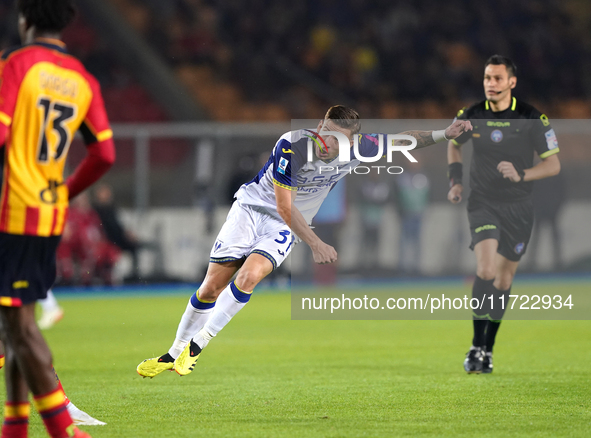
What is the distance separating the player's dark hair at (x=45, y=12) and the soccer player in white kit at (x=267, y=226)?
8.42ft

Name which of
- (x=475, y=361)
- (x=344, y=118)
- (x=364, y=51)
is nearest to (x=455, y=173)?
(x=475, y=361)

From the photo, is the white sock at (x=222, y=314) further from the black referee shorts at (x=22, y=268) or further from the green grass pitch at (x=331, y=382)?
the black referee shorts at (x=22, y=268)

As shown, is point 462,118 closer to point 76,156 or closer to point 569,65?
point 76,156

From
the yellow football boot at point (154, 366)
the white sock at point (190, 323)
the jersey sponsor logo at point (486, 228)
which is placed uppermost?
the jersey sponsor logo at point (486, 228)

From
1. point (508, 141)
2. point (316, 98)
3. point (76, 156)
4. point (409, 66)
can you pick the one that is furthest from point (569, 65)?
point (508, 141)

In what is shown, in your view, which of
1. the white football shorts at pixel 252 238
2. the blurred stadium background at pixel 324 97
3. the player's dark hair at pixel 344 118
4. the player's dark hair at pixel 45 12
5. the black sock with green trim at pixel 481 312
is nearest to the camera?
the player's dark hair at pixel 45 12

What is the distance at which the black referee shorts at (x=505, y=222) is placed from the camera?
742 centimetres

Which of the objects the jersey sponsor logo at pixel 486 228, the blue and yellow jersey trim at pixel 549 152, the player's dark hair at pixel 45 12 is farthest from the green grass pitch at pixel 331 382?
the player's dark hair at pixel 45 12

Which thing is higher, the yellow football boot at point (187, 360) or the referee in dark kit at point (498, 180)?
the referee in dark kit at point (498, 180)

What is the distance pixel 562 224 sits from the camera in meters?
16.9

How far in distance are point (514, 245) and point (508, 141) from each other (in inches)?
34.4

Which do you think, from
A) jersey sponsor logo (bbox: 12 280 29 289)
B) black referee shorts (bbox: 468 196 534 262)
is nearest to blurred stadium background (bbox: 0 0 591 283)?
black referee shorts (bbox: 468 196 534 262)

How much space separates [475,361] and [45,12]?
15.3 ft

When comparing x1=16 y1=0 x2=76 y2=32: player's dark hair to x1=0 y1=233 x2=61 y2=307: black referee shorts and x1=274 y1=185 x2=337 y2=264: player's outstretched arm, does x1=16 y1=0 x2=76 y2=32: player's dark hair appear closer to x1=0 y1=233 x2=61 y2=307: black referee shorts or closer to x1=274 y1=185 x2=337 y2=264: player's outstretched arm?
x1=0 y1=233 x2=61 y2=307: black referee shorts
